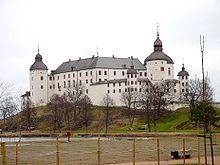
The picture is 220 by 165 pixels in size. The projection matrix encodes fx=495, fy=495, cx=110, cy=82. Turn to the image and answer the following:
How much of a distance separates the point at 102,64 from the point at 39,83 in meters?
23.1

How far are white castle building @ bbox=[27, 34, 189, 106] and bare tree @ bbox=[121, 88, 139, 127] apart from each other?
3652 millimetres

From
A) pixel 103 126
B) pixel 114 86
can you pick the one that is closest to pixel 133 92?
pixel 114 86

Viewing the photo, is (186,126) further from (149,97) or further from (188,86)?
(188,86)

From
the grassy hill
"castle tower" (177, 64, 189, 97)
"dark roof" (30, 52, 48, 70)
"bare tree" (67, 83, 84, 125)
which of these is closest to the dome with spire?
"castle tower" (177, 64, 189, 97)

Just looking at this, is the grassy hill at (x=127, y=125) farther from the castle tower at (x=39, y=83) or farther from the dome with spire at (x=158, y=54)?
the castle tower at (x=39, y=83)

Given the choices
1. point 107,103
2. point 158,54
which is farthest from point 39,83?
point 158,54

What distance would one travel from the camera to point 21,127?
137m

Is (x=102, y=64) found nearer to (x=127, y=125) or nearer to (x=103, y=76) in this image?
(x=103, y=76)

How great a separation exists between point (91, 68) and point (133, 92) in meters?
26.1

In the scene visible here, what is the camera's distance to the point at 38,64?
168 metres

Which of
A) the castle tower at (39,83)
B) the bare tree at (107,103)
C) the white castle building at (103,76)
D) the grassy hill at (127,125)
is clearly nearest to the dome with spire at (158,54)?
the white castle building at (103,76)

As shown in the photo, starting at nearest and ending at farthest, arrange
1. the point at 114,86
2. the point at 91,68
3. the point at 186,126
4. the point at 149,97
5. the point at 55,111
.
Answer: the point at 186,126 < the point at 149,97 < the point at 55,111 < the point at 114,86 < the point at 91,68

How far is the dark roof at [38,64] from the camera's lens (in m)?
167

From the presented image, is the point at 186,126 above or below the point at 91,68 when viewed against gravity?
below
